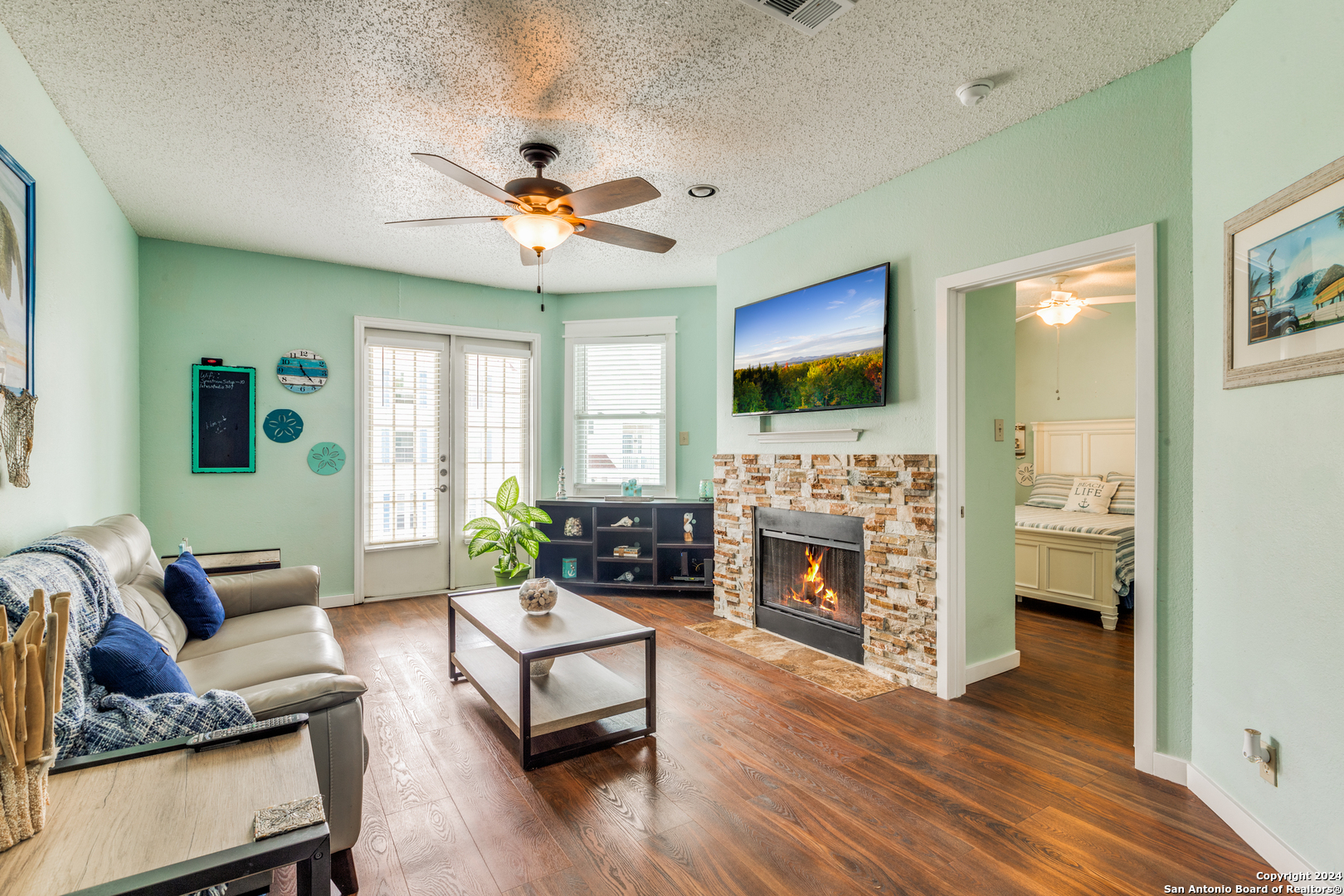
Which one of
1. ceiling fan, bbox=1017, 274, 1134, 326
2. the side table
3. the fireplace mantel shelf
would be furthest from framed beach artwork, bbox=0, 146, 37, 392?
ceiling fan, bbox=1017, 274, 1134, 326

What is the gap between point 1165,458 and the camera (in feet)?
7.83

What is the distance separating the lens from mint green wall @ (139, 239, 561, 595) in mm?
4426

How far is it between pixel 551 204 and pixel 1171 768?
3.28 m

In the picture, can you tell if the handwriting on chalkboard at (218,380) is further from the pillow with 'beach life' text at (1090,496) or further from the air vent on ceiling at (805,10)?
the pillow with 'beach life' text at (1090,496)

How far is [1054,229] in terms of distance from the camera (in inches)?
108

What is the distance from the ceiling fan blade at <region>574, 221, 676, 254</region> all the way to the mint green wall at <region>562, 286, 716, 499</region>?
2.73m

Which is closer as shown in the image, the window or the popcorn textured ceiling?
the popcorn textured ceiling

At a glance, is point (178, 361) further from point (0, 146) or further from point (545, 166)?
point (545, 166)

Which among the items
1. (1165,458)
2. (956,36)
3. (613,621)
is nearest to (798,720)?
(613,621)

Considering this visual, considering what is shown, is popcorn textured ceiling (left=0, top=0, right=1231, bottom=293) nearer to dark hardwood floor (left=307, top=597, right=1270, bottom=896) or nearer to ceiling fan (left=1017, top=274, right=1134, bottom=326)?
ceiling fan (left=1017, top=274, right=1134, bottom=326)

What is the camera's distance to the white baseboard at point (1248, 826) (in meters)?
1.81

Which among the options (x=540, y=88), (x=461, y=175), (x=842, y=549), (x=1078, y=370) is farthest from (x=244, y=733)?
(x=1078, y=370)

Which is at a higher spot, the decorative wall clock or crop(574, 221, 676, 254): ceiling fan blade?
crop(574, 221, 676, 254): ceiling fan blade

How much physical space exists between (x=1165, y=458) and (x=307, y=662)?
3328mm
